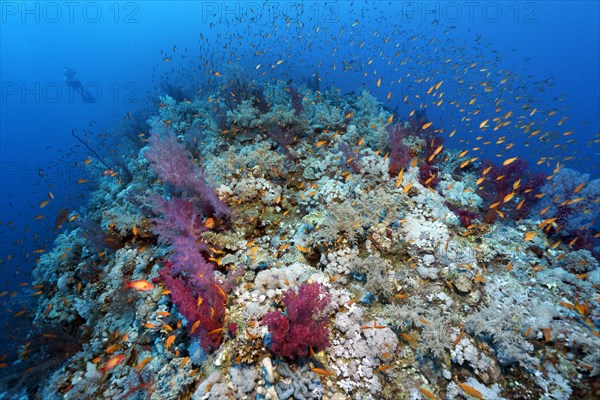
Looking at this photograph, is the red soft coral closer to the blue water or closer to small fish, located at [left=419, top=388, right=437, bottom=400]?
small fish, located at [left=419, top=388, right=437, bottom=400]

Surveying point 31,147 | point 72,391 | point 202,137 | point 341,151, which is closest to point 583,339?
point 341,151

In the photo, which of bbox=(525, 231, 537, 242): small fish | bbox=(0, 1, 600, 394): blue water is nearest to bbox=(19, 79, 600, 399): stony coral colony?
bbox=(525, 231, 537, 242): small fish

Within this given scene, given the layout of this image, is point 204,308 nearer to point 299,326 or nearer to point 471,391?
point 299,326

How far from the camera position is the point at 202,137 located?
9.27m

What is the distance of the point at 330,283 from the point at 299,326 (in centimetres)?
122

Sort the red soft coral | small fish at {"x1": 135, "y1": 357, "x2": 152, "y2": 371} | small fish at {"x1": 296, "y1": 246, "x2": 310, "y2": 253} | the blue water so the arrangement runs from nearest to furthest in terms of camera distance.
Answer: the red soft coral
small fish at {"x1": 135, "y1": 357, "x2": 152, "y2": 371}
small fish at {"x1": 296, "y1": 246, "x2": 310, "y2": 253}
the blue water

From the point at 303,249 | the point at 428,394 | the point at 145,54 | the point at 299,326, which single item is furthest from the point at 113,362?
the point at 145,54

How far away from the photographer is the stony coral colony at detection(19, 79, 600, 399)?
12.1 ft

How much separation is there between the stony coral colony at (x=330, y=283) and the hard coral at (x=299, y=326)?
0.06 feet

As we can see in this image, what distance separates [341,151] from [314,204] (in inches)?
Result: 77.4

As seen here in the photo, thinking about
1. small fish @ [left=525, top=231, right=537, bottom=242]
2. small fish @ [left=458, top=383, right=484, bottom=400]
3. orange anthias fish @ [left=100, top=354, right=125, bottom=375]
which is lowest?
orange anthias fish @ [left=100, top=354, right=125, bottom=375]

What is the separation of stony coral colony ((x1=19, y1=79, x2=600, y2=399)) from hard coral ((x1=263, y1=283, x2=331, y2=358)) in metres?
0.02

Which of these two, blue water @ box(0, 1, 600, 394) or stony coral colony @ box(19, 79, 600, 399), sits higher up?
blue water @ box(0, 1, 600, 394)

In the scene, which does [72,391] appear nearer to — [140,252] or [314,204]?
[140,252]
